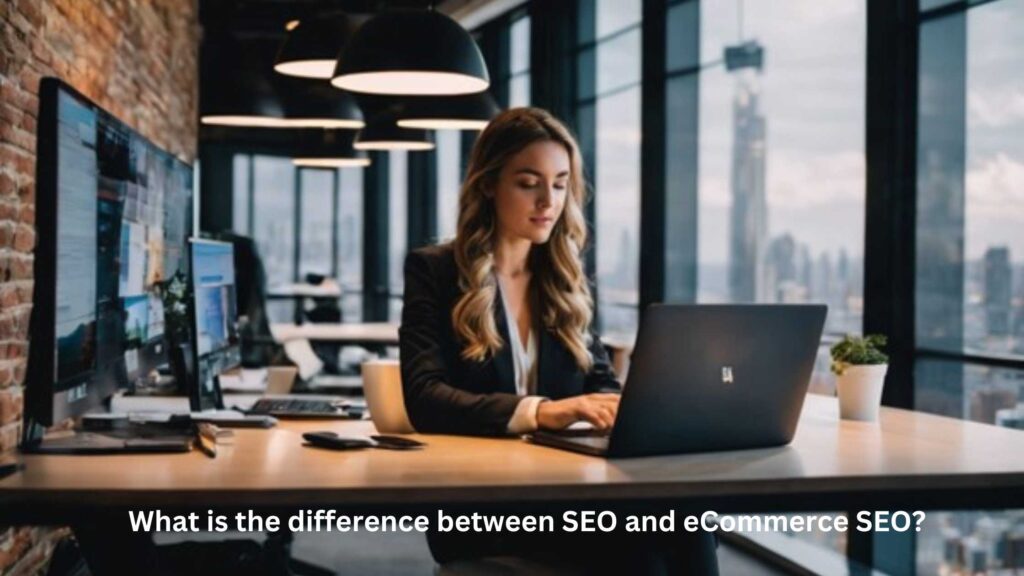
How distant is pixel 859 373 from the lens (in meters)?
2.79

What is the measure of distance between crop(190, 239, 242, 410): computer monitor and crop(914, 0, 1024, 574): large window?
261 centimetres

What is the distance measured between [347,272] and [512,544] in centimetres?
1339

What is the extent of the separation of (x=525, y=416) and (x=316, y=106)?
12.5 ft

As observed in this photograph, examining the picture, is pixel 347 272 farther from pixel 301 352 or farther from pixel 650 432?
pixel 650 432

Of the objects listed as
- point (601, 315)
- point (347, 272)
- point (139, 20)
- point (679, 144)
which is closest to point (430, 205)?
point (347, 272)

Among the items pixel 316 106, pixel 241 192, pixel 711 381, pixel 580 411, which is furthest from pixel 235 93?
pixel 241 192

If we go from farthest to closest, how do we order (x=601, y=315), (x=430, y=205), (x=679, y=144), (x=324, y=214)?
(x=324, y=214), (x=430, y=205), (x=601, y=315), (x=679, y=144)

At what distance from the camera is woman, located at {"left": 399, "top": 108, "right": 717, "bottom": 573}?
265cm

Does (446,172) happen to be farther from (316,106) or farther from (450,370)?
(450,370)

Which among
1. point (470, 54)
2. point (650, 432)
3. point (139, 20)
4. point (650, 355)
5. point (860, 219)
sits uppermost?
point (139, 20)

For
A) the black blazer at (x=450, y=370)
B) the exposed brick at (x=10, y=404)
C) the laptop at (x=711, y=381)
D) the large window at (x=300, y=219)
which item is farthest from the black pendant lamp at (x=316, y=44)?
the large window at (x=300, y=219)

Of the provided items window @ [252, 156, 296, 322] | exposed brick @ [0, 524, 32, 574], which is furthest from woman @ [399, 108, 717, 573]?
window @ [252, 156, 296, 322]

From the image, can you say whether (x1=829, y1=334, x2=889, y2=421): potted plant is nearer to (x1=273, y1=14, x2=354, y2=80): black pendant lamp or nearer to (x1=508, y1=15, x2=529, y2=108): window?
(x1=273, y1=14, x2=354, y2=80): black pendant lamp

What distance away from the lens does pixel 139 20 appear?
5.97 meters
